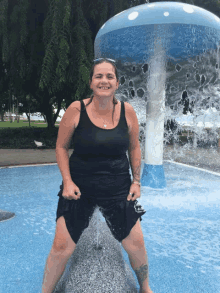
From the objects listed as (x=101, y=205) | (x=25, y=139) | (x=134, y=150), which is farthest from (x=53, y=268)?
(x=25, y=139)

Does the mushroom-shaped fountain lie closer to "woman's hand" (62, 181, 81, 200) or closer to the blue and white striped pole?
the blue and white striped pole

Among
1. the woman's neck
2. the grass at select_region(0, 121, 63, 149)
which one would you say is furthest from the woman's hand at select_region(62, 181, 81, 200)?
the grass at select_region(0, 121, 63, 149)

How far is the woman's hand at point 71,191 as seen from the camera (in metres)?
1.68

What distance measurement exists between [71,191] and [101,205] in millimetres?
228

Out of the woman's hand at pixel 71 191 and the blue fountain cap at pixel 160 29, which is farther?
the blue fountain cap at pixel 160 29

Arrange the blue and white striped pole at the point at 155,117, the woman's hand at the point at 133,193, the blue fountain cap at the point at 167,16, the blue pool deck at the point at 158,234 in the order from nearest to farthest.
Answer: the woman's hand at the point at 133,193 → the blue pool deck at the point at 158,234 → the blue fountain cap at the point at 167,16 → the blue and white striped pole at the point at 155,117

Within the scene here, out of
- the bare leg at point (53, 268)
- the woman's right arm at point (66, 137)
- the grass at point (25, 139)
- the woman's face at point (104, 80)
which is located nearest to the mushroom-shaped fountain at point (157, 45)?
the woman's face at point (104, 80)

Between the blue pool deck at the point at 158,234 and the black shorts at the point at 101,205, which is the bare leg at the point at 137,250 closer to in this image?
the black shorts at the point at 101,205

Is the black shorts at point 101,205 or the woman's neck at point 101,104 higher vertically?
the woman's neck at point 101,104

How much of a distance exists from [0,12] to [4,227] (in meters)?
8.70

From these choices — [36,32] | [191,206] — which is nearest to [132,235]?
[191,206]

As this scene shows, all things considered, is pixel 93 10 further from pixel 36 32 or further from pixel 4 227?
pixel 4 227

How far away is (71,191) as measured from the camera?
1679 mm

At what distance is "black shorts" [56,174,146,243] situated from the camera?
172cm
